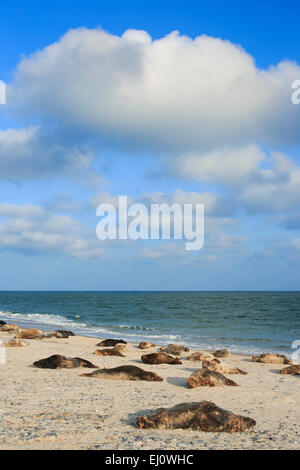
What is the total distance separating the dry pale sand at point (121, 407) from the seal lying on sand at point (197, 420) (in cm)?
15

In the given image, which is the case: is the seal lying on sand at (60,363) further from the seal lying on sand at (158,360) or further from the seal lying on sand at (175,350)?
the seal lying on sand at (175,350)

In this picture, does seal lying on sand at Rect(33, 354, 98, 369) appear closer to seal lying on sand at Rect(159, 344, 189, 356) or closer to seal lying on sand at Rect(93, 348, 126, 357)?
seal lying on sand at Rect(93, 348, 126, 357)

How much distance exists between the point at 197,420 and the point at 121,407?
6.27 feet

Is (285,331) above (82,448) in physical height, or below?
below

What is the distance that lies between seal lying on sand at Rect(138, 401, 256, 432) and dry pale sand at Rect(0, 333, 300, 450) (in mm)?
151

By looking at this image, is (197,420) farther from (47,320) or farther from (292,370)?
(47,320)

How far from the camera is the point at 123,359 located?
1576 cm

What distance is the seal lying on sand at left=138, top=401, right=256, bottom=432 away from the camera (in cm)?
682

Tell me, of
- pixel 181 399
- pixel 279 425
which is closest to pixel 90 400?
pixel 181 399

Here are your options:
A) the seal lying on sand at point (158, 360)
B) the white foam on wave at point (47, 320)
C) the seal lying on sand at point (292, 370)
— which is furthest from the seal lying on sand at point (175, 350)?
the white foam on wave at point (47, 320)

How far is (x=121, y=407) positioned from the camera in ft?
27.0

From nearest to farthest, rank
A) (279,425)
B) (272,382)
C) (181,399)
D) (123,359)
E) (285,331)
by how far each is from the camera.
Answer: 1. (279,425)
2. (181,399)
3. (272,382)
4. (123,359)
5. (285,331)
